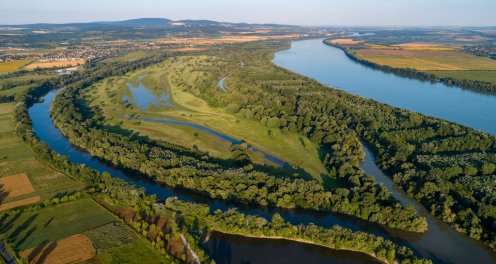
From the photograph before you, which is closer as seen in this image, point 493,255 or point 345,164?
point 493,255

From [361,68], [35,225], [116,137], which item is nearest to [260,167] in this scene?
[116,137]

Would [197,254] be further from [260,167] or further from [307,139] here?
[307,139]

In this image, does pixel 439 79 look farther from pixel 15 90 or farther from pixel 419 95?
pixel 15 90

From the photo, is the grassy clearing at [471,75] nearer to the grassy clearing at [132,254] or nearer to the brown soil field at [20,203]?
the grassy clearing at [132,254]

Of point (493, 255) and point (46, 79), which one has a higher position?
point (46, 79)

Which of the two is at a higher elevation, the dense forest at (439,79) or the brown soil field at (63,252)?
the dense forest at (439,79)

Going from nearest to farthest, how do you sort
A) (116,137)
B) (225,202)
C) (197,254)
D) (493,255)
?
Answer: (197,254)
(493,255)
(225,202)
(116,137)

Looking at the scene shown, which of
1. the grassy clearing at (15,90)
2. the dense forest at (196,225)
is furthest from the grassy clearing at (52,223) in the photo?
the grassy clearing at (15,90)
